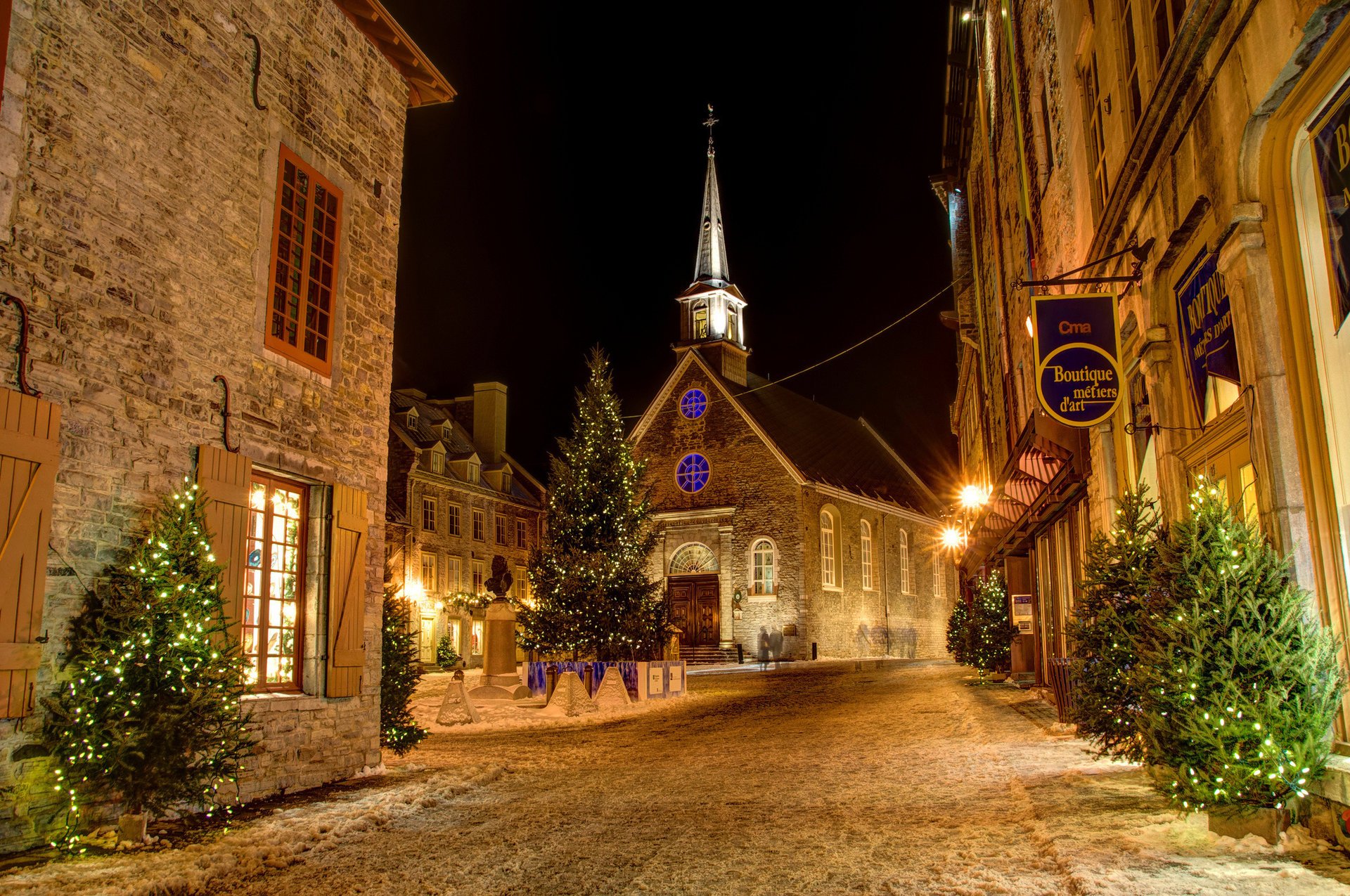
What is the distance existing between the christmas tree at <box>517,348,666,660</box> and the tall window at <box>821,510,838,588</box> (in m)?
16.3

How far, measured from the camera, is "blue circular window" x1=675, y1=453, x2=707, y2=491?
37.6m

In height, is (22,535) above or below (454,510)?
below

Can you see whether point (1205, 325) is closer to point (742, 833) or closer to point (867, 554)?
point (742, 833)

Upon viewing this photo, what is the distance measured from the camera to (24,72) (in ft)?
20.2

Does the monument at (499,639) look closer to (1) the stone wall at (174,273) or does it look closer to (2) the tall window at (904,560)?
(1) the stone wall at (174,273)

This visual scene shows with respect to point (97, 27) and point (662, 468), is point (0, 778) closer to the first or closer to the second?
point (97, 27)

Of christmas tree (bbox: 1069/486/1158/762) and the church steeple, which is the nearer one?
christmas tree (bbox: 1069/486/1158/762)

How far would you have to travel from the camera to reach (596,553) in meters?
19.7

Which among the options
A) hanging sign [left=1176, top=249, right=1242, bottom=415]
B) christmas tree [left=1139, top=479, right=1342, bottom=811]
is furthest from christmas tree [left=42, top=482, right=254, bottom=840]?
hanging sign [left=1176, top=249, right=1242, bottom=415]

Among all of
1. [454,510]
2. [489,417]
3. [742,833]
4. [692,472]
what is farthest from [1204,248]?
[489,417]

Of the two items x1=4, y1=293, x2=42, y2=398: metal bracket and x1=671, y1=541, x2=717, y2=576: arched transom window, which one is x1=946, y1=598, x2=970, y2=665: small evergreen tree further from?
x1=4, y1=293, x2=42, y2=398: metal bracket

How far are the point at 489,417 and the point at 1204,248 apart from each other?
35.6 m

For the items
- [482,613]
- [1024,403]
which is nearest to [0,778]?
[1024,403]

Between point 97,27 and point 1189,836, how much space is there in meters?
8.60
